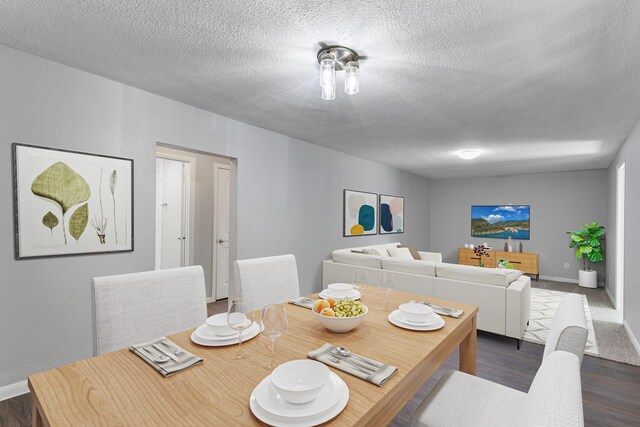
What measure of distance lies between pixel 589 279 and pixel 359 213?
4.40 metres

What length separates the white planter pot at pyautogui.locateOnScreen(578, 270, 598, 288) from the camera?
5715mm

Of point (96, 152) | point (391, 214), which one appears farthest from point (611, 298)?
point (96, 152)

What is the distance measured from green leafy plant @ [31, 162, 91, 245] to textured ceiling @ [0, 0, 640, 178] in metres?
0.77

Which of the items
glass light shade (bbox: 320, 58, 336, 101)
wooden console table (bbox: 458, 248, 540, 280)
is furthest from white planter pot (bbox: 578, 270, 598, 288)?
glass light shade (bbox: 320, 58, 336, 101)

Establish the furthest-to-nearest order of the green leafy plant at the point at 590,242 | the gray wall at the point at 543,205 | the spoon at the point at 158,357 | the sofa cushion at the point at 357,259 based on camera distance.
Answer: the gray wall at the point at 543,205, the green leafy plant at the point at 590,242, the sofa cushion at the point at 357,259, the spoon at the point at 158,357

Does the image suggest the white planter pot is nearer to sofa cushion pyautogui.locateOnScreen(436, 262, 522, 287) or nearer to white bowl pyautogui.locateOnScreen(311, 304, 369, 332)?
sofa cushion pyautogui.locateOnScreen(436, 262, 522, 287)

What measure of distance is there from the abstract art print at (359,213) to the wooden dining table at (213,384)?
364 cm

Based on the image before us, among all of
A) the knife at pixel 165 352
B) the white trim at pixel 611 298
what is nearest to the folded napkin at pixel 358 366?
the knife at pixel 165 352

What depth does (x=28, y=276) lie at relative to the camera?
2.12m

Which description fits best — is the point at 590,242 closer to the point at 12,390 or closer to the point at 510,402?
the point at 510,402

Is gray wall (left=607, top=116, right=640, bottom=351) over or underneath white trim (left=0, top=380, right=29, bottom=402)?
over

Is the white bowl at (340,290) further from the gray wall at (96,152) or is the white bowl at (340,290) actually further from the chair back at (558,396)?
the gray wall at (96,152)

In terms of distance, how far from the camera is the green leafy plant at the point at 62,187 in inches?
85.3

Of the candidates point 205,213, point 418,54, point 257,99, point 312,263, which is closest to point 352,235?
point 312,263
